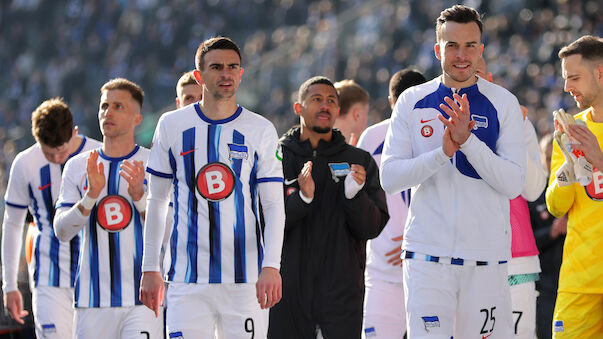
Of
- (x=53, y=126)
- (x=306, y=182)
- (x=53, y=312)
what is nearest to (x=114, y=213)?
(x=53, y=312)

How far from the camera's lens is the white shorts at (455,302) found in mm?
4969

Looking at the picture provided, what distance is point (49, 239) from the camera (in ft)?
22.4

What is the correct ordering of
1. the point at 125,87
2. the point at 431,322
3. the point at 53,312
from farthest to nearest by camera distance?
1. the point at 53,312
2. the point at 125,87
3. the point at 431,322

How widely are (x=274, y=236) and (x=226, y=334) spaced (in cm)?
58

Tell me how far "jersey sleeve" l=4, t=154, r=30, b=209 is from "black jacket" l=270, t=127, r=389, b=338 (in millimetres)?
1936

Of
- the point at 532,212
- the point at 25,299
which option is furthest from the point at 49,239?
the point at 532,212

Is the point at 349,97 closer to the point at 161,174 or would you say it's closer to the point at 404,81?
the point at 404,81

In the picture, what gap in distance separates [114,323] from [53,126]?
1670 mm

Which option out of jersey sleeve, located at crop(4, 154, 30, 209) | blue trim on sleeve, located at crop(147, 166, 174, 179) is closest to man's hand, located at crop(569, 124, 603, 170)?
blue trim on sleeve, located at crop(147, 166, 174, 179)

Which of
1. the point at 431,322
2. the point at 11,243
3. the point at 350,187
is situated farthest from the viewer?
the point at 11,243

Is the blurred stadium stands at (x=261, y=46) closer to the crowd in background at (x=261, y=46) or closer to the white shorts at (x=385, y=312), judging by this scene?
the crowd in background at (x=261, y=46)

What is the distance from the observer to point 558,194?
18.8 ft

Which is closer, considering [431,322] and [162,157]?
[431,322]

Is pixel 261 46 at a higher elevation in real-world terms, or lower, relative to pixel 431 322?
higher
